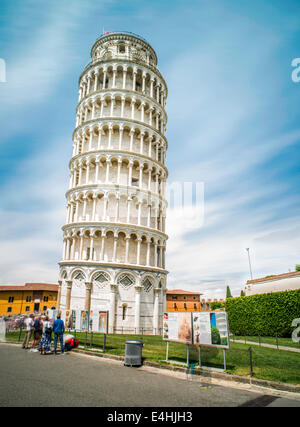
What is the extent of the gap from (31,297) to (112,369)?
68388 mm

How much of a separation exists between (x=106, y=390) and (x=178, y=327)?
494cm

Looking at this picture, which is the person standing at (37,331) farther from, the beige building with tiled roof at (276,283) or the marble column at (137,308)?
the beige building with tiled roof at (276,283)

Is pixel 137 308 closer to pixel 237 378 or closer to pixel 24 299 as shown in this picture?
pixel 237 378

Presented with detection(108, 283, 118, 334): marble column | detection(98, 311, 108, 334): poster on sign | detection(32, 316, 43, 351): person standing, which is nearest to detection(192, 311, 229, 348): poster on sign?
detection(98, 311, 108, 334): poster on sign

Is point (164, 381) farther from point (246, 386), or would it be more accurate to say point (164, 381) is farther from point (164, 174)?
point (164, 174)

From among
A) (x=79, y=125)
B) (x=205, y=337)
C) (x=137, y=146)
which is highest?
(x=79, y=125)

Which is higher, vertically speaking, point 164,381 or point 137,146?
point 137,146

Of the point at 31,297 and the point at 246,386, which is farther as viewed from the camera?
the point at 31,297

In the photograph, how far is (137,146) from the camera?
118ft

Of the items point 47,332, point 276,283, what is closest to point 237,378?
point 47,332

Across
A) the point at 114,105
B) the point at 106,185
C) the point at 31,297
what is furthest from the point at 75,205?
the point at 31,297

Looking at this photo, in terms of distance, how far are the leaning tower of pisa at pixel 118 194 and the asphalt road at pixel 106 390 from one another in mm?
18374
